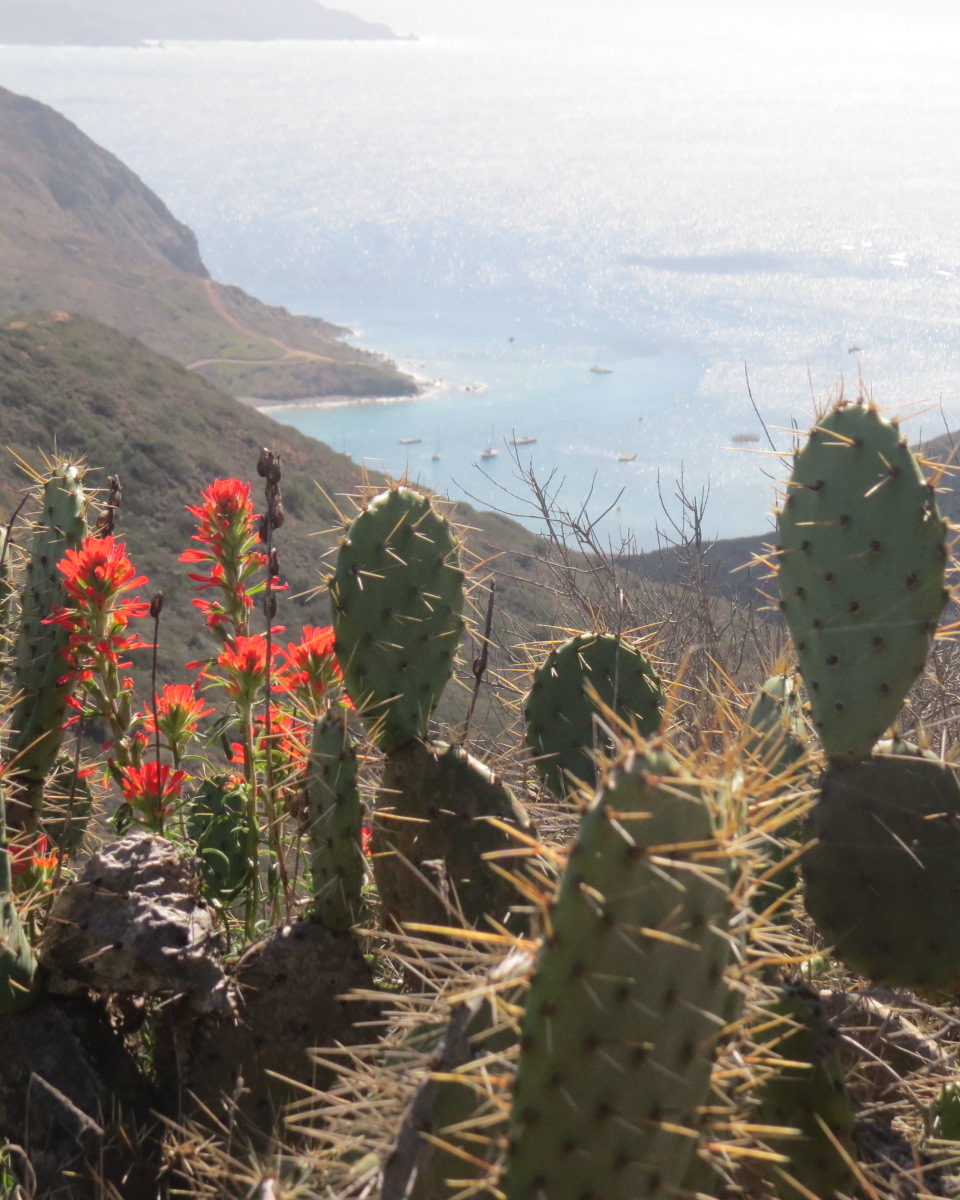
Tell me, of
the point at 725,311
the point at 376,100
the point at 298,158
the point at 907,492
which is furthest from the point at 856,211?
the point at 376,100

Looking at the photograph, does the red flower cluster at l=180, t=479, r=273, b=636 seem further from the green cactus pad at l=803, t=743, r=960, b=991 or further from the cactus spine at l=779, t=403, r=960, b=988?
the green cactus pad at l=803, t=743, r=960, b=991

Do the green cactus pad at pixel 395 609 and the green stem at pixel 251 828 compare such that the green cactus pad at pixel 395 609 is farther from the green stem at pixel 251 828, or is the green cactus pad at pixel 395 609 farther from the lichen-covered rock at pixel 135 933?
the lichen-covered rock at pixel 135 933

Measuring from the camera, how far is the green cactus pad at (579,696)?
225 cm

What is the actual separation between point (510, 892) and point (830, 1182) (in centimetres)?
66

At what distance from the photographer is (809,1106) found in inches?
59.6

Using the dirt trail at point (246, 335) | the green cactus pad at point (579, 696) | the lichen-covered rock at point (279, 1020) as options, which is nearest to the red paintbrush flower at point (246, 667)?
the lichen-covered rock at point (279, 1020)

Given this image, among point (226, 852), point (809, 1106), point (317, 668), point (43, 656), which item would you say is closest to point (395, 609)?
point (317, 668)

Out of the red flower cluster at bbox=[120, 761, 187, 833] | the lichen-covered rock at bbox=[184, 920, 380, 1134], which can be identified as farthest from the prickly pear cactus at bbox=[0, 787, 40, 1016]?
the red flower cluster at bbox=[120, 761, 187, 833]

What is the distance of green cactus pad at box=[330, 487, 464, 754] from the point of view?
2.11 metres

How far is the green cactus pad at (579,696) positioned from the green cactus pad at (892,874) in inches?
18.4

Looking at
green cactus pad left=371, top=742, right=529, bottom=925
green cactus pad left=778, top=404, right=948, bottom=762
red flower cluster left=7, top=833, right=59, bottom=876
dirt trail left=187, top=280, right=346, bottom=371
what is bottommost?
red flower cluster left=7, top=833, right=59, bottom=876

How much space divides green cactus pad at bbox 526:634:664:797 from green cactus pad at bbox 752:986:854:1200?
2.54ft

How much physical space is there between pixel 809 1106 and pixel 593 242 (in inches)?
3441

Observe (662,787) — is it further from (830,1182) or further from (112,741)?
(112,741)
